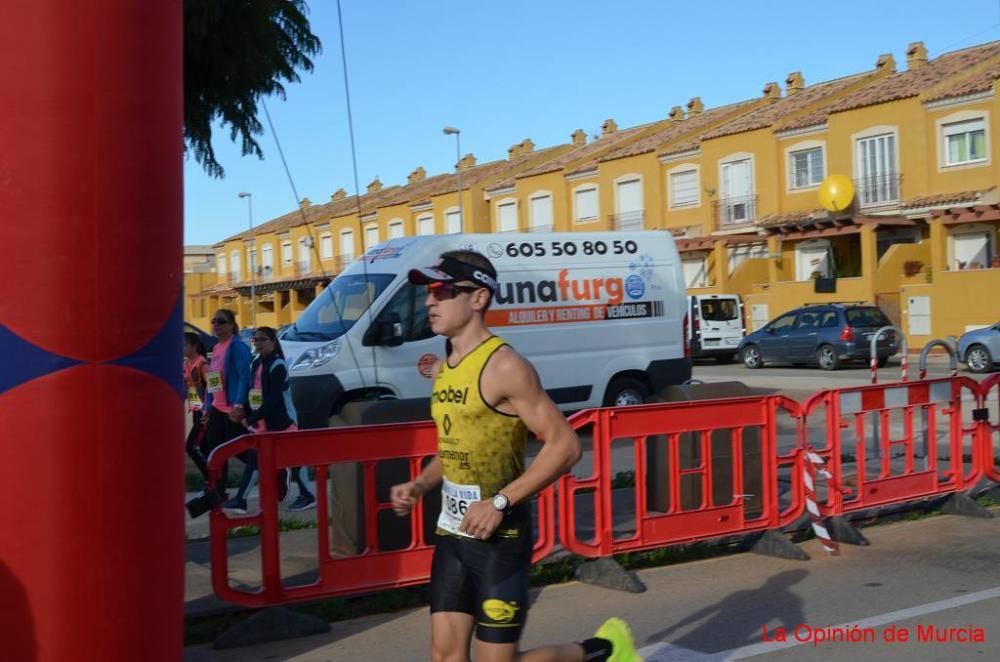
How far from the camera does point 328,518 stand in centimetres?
678

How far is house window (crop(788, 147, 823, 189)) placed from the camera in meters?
40.7

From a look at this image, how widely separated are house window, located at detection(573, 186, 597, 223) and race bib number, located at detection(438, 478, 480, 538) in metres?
45.8

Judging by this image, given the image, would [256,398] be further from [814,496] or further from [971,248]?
[971,248]

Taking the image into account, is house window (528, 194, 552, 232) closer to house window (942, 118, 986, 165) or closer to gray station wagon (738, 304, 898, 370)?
house window (942, 118, 986, 165)

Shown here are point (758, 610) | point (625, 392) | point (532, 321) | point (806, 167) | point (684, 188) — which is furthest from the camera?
point (684, 188)

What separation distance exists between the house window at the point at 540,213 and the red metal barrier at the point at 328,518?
1784 inches

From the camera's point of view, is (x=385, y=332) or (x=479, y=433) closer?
(x=479, y=433)

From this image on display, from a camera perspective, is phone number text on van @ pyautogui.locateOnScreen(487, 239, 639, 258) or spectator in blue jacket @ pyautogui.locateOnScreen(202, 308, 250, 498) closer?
spectator in blue jacket @ pyautogui.locateOnScreen(202, 308, 250, 498)

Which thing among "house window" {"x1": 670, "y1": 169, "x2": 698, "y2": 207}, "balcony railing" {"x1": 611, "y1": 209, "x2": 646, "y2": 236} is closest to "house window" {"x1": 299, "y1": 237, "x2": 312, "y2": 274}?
"balcony railing" {"x1": 611, "y1": 209, "x2": 646, "y2": 236}

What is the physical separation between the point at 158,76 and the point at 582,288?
1028 cm

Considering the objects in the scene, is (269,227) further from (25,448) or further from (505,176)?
(25,448)

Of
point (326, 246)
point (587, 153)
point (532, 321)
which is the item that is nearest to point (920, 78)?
point (587, 153)

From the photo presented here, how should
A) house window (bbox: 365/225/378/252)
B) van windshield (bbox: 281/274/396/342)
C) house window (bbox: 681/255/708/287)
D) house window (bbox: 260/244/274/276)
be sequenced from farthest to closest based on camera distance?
house window (bbox: 260/244/274/276) < house window (bbox: 365/225/378/252) < house window (bbox: 681/255/708/287) < van windshield (bbox: 281/274/396/342)

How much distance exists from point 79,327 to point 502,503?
2.11m
